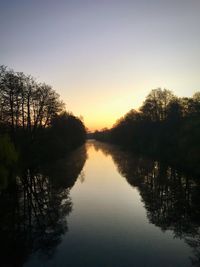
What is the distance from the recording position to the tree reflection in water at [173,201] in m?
23.2

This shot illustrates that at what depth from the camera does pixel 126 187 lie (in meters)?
41.3

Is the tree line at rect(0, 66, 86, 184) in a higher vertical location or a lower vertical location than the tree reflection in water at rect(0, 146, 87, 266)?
higher

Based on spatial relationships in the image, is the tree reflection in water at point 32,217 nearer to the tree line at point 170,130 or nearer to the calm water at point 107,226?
the calm water at point 107,226

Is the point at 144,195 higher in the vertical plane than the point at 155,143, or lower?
lower

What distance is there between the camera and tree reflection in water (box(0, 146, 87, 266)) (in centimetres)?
2014

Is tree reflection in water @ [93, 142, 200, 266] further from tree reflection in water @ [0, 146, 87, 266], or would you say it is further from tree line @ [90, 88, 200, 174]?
tree reflection in water @ [0, 146, 87, 266]

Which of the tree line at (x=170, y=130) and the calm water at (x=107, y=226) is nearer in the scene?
the calm water at (x=107, y=226)

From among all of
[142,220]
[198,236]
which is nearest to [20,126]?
[142,220]

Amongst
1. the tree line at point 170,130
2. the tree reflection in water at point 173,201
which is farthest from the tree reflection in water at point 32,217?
the tree line at point 170,130

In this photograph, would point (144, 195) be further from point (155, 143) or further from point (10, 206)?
point (155, 143)

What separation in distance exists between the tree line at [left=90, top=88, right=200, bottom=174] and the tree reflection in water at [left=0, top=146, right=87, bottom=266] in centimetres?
2249

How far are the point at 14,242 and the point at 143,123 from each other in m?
84.7

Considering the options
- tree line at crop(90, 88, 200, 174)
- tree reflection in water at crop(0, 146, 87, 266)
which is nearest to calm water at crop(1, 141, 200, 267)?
tree reflection in water at crop(0, 146, 87, 266)

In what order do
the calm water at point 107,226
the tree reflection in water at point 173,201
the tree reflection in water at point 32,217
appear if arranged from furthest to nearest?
1. the tree reflection in water at point 173,201
2. the tree reflection in water at point 32,217
3. the calm water at point 107,226
